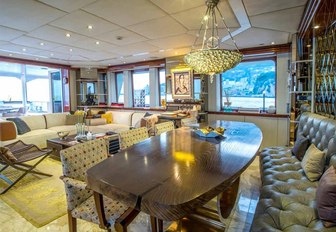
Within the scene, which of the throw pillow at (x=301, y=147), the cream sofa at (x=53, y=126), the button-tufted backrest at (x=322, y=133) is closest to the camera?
the button-tufted backrest at (x=322, y=133)

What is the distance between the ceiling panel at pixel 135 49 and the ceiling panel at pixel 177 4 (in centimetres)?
178

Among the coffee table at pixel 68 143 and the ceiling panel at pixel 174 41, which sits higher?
the ceiling panel at pixel 174 41

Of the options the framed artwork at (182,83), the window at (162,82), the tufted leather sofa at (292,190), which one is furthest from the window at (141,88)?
the tufted leather sofa at (292,190)

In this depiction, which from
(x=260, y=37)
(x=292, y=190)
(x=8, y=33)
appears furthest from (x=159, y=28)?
(x=292, y=190)

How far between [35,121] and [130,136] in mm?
3982

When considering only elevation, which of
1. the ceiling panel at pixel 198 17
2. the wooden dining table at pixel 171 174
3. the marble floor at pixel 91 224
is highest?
the ceiling panel at pixel 198 17

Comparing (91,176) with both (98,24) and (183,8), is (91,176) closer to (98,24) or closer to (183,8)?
(183,8)

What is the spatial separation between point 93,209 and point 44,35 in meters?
3.37

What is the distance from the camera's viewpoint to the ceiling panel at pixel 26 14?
2416 mm

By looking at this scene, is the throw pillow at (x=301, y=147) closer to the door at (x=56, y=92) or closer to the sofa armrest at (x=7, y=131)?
the sofa armrest at (x=7, y=131)

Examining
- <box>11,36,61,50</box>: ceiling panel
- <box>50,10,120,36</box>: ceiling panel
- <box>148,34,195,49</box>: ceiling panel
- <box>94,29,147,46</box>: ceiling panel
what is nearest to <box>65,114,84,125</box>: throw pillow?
<box>11,36,61,50</box>: ceiling panel

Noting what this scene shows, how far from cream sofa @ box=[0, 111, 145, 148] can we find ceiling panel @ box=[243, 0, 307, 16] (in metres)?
3.40

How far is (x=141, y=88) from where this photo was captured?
23.1ft

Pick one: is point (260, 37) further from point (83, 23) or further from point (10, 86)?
point (10, 86)
